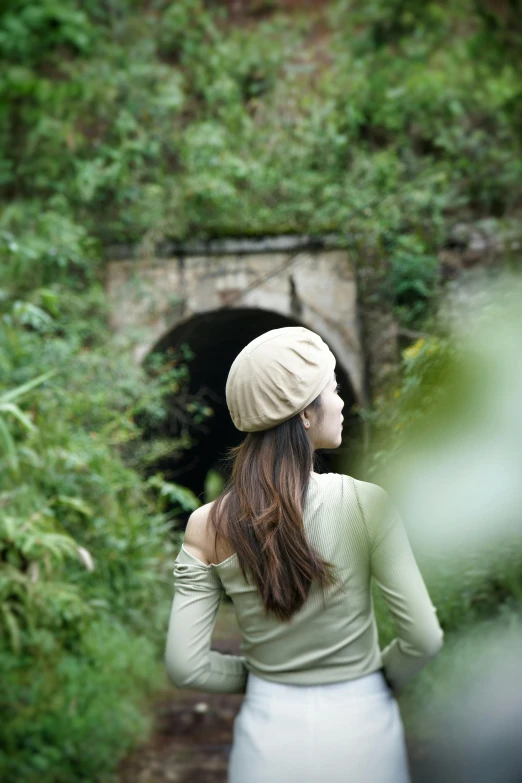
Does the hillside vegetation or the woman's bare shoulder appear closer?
the woman's bare shoulder

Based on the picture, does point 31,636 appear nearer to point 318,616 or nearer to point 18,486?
point 18,486

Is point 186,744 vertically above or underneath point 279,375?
underneath

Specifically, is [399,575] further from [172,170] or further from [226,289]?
[172,170]

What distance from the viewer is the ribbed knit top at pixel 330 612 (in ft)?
3.44

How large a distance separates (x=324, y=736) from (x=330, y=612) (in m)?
0.17

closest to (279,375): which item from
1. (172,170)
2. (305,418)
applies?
(305,418)

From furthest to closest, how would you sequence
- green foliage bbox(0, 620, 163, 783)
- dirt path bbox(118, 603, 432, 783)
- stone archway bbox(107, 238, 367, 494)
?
stone archway bbox(107, 238, 367, 494) → dirt path bbox(118, 603, 432, 783) → green foliage bbox(0, 620, 163, 783)

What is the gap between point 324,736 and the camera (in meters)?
1.11

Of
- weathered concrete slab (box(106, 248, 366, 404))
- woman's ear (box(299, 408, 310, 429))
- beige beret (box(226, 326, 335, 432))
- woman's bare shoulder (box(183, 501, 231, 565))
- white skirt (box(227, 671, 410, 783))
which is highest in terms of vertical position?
weathered concrete slab (box(106, 248, 366, 404))

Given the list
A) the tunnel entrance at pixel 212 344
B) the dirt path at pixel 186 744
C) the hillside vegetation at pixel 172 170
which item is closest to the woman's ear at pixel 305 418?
the dirt path at pixel 186 744

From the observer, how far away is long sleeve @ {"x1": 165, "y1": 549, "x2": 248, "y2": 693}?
1.17 m

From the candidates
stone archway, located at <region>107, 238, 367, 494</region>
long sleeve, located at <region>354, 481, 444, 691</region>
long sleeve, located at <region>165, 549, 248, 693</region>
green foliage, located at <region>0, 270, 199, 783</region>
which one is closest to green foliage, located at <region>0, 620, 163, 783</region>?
green foliage, located at <region>0, 270, 199, 783</region>

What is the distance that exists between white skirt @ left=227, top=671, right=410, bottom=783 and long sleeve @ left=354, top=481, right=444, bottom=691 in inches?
4.4

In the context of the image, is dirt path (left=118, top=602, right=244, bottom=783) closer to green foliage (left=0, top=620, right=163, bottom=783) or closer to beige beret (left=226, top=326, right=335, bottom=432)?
green foliage (left=0, top=620, right=163, bottom=783)
